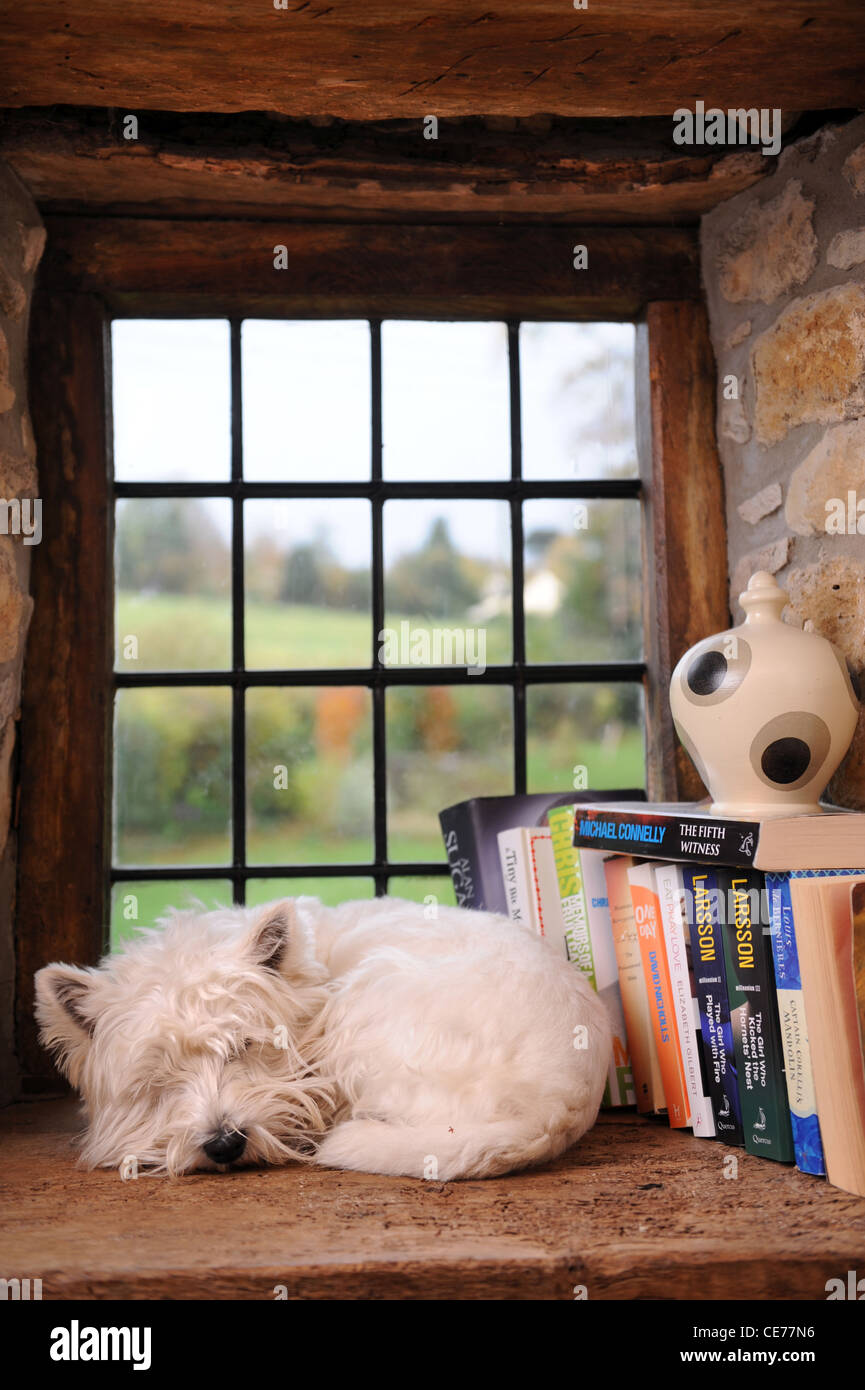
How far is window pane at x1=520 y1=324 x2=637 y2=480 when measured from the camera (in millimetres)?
2031

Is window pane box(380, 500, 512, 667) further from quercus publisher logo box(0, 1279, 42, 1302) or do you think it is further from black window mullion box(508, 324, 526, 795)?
quercus publisher logo box(0, 1279, 42, 1302)

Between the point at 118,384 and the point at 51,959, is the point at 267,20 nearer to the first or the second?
the point at 118,384

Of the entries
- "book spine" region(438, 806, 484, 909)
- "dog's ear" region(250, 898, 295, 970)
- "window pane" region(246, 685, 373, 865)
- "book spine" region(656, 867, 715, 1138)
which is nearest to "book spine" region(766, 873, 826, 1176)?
"book spine" region(656, 867, 715, 1138)

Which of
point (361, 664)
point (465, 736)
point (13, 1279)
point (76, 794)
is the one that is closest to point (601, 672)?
point (465, 736)

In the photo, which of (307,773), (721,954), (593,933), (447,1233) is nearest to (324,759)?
(307,773)

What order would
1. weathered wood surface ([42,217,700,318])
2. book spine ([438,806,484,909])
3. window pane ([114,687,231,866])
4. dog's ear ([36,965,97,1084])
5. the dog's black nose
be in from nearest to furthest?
the dog's black nose, dog's ear ([36,965,97,1084]), book spine ([438,806,484,909]), weathered wood surface ([42,217,700,318]), window pane ([114,687,231,866])

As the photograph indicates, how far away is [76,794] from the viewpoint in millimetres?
1821

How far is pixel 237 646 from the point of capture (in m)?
1.97

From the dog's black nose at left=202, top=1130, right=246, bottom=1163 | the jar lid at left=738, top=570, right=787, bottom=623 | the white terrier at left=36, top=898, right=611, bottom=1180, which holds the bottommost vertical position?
the dog's black nose at left=202, top=1130, right=246, bottom=1163

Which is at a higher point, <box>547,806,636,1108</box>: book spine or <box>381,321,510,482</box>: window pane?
<box>381,321,510,482</box>: window pane

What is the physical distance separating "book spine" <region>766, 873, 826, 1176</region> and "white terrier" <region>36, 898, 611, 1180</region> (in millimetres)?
251

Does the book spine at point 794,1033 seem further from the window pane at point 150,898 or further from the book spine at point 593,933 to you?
the window pane at point 150,898
